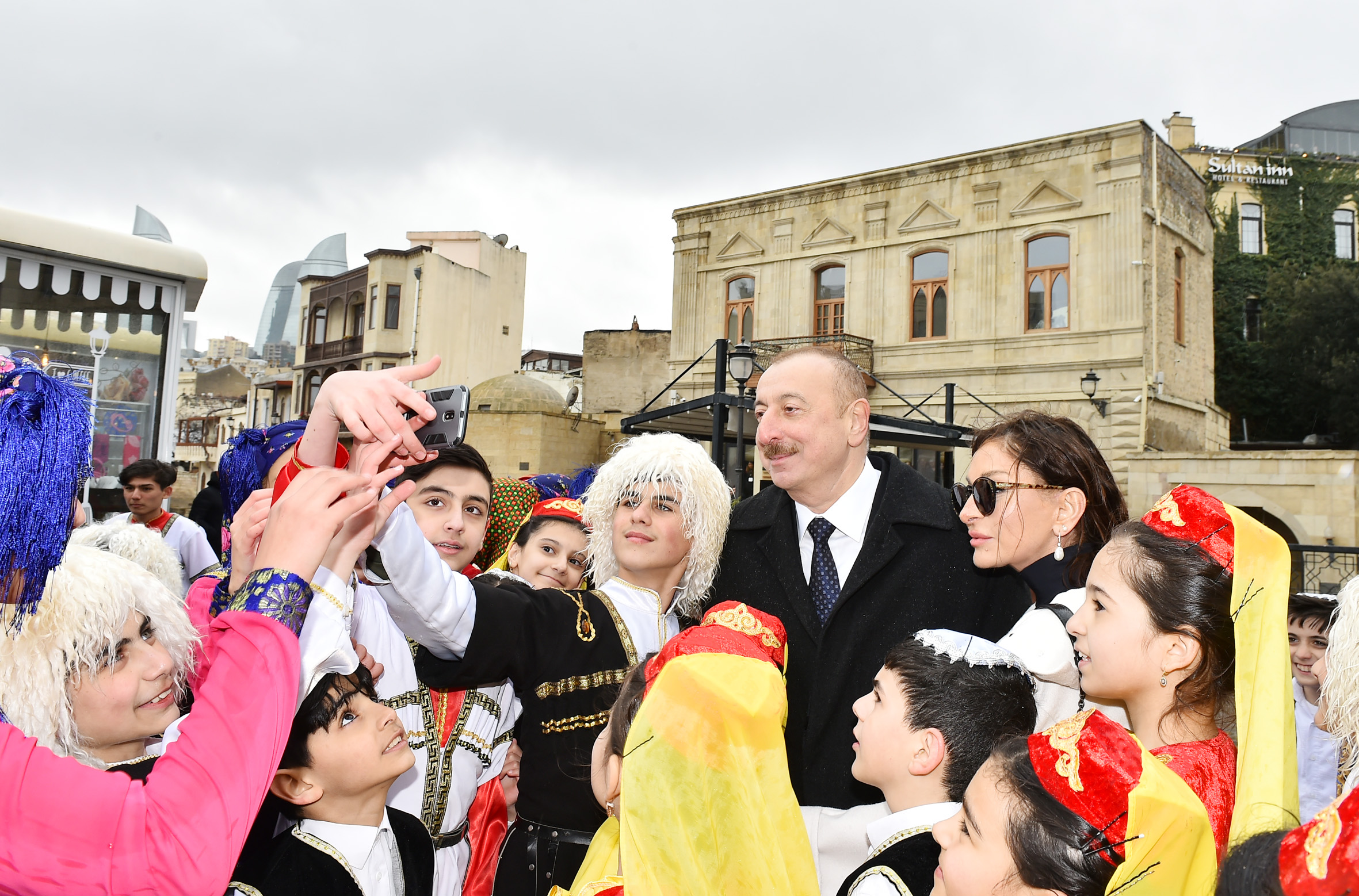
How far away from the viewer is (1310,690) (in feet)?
11.3

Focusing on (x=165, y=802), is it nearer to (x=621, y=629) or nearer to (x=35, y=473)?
(x=35, y=473)

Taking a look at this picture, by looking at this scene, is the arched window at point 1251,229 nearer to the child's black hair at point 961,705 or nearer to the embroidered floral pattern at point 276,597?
the child's black hair at point 961,705

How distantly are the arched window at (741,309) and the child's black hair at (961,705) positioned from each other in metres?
20.8

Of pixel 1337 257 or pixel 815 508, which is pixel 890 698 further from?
pixel 1337 257

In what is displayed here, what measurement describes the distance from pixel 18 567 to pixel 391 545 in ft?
2.24

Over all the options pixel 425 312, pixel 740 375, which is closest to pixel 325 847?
pixel 740 375

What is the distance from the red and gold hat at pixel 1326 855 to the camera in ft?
3.25

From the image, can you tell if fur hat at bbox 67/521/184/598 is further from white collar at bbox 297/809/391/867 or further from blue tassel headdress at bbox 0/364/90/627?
blue tassel headdress at bbox 0/364/90/627

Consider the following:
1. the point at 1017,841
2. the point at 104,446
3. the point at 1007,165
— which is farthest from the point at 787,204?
the point at 1017,841

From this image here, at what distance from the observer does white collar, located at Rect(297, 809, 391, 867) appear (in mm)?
1795

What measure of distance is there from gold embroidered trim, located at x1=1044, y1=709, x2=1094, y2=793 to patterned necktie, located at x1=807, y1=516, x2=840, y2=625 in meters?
1.10

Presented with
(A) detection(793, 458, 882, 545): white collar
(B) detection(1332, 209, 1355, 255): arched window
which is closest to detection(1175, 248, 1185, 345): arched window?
(B) detection(1332, 209, 1355, 255): arched window

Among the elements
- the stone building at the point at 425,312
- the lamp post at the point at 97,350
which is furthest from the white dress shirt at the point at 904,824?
the stone building at the point at 425,312

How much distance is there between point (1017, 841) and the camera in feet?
4.77
